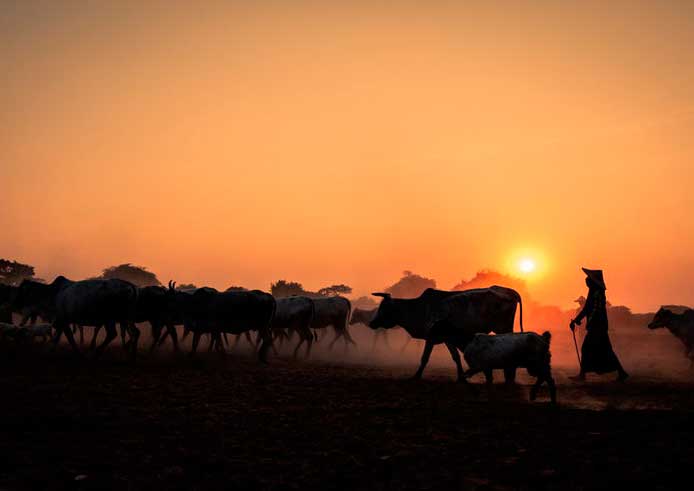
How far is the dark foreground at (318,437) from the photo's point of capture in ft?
20.6

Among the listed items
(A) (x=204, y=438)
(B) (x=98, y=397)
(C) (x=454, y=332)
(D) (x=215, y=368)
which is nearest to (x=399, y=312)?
(C) (x=454, y=332)

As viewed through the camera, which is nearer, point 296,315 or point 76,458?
point 76,458

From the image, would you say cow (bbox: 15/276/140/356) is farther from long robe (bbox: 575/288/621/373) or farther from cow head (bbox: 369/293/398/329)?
long robe (bbox: 575/288/621/373)

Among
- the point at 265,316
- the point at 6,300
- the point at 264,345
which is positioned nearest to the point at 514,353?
the point at 264,345

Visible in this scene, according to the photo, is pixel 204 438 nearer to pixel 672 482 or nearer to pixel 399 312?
pixel 672 482

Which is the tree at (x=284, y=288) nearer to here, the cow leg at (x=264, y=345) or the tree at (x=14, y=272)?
the tree at (x=14, y=272)

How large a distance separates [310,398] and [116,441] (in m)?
4.61

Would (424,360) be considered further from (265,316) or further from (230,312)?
(230,312)

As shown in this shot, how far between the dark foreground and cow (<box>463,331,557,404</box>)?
2.11 ft

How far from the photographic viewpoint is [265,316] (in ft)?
65.8

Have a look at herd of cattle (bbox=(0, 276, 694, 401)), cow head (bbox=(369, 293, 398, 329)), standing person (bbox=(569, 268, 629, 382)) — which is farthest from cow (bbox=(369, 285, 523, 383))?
standing person (bbox=(569, 268, 629, 382))

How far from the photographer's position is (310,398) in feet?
38.1

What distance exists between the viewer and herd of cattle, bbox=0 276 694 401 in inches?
528

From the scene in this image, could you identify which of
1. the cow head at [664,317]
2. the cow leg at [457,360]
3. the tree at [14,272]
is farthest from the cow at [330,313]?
the tree at [14,272]
